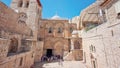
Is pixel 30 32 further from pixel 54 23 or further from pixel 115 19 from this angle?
pixel 115 19

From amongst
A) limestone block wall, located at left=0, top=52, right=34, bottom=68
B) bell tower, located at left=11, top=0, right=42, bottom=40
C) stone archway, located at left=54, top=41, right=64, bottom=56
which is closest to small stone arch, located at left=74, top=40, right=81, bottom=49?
stone archway, located at left=54, top=41, right=64, bottom=56

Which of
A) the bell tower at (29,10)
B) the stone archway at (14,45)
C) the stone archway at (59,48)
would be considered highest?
the bell tower at (29,10)

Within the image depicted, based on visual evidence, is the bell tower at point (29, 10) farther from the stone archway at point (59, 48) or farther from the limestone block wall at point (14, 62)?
the limestone block wall at point (14, 62)

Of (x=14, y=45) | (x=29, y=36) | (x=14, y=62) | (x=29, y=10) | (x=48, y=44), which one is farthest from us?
(x=48, y=44)

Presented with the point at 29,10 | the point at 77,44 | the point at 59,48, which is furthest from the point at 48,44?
the point at 29,10

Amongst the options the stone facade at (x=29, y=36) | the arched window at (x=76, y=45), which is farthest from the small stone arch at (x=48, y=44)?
the arched window at (x=76, y=45)

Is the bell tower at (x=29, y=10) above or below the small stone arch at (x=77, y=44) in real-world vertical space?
above

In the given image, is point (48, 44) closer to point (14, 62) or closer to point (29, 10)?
point (29, 10)

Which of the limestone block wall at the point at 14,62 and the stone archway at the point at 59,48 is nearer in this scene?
the limestone block wall at the point at 14,62

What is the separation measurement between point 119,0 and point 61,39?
726 inches

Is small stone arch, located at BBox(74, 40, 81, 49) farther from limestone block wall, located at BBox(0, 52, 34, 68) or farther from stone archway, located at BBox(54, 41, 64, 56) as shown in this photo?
limestone block wall, located at BBox(0, 52, 34, 68)

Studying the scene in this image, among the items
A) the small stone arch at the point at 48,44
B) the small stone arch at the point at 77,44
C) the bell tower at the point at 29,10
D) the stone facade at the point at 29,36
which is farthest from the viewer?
the small stone arch at the point at 48,44

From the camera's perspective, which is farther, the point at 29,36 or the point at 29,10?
the point at 29,10

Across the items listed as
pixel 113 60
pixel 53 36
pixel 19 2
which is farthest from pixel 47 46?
pixel 113 60
